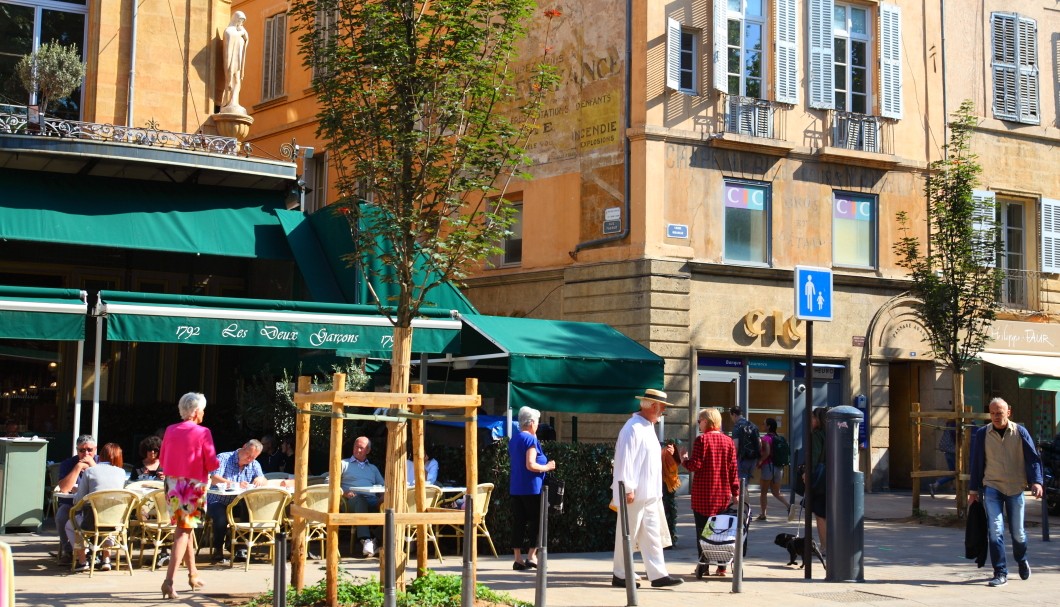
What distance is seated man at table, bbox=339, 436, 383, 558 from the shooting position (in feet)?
41.4

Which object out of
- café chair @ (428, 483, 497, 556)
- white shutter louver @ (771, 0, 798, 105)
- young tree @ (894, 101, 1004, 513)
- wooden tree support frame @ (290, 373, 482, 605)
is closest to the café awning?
young tree @ (894, 101, 1004, 513)

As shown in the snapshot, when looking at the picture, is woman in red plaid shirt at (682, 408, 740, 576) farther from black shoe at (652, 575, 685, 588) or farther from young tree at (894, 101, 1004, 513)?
young tree at (894, 101, 1004, 513)

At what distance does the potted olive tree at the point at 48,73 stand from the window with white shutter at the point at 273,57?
10.9 m

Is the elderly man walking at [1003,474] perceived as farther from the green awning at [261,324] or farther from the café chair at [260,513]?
the café chair at [260,513]

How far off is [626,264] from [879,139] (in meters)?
5.97

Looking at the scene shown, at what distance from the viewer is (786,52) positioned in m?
23.0

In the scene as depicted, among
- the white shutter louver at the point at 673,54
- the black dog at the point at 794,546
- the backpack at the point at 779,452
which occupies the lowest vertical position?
the black dog at the point at 794,546

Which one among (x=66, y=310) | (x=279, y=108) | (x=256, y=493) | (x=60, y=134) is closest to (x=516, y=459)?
(x=256, y=493)

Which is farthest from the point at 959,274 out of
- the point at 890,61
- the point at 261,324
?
the point at 261,324

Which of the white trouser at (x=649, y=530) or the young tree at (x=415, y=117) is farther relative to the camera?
the white trouser at (x=649, y=530)

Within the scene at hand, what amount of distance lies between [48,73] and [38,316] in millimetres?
5508

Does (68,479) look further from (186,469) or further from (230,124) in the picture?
(230,124)

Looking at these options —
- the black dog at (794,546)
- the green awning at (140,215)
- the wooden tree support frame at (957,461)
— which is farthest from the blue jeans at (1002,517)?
the green awning at (140,215)

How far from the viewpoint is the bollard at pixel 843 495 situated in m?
11.1
